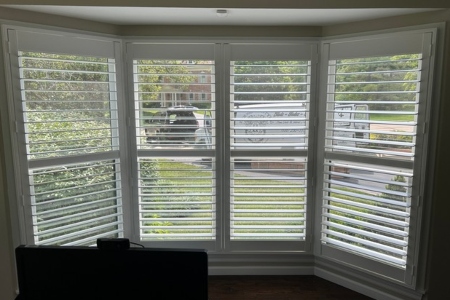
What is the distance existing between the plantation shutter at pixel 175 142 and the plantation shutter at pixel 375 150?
100 centimetres

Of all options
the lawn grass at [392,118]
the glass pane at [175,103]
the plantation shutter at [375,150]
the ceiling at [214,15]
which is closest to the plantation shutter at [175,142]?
the glass pane at [175,103]

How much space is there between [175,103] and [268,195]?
1.13 m

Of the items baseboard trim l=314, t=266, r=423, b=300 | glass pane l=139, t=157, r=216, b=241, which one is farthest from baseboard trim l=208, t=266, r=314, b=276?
glass pane l=139, t=157, r=216, b=241

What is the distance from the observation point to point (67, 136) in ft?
8.25

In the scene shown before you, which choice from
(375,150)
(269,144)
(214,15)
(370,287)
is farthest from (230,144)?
(370,287)

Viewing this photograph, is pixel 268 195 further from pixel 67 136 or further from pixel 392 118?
pixel 67 136

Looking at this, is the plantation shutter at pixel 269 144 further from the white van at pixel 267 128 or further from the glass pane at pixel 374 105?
the glass pane at pixel 374 105

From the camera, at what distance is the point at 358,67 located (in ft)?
8.48

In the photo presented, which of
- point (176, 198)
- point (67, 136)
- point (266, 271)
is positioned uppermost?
point (67, 136)

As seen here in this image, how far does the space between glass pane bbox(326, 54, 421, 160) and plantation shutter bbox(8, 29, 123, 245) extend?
1817mm

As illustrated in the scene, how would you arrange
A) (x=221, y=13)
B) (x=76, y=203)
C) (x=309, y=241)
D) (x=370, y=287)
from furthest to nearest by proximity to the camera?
(x=309, y=241), (x=370, y=287), (x=76, y=203), (x=221, y=13)

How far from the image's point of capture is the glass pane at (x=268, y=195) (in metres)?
2.89

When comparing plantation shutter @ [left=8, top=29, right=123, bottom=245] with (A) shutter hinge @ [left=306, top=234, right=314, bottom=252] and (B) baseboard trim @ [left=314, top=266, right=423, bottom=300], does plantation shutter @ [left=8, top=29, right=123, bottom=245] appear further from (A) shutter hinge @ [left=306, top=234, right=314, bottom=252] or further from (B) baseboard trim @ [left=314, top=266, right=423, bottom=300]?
(B) baseboard trim @ [left=314, top=266, right=423, bottom=300]

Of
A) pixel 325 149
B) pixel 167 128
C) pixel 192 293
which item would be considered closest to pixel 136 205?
pixel 167 128
